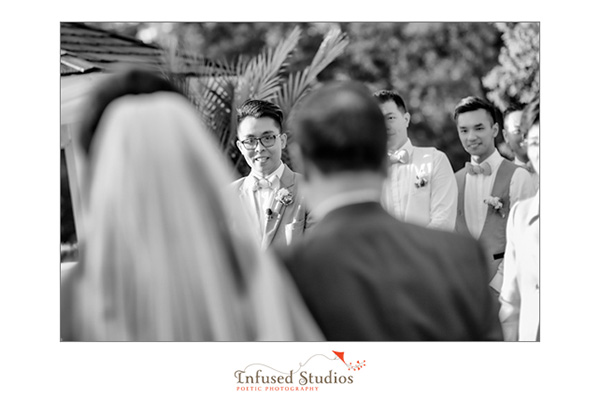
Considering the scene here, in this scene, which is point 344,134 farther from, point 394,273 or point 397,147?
point 397,147

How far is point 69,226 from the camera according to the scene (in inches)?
213

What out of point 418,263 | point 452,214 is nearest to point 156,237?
point 418,263

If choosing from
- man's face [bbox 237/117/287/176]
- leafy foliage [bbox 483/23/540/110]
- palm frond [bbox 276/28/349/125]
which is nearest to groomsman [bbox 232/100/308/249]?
man's face [bbox 237/117/287/176]

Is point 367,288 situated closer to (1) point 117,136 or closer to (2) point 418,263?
(2) point 418,263

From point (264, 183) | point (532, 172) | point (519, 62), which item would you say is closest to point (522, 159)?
Result: point (532, 172)

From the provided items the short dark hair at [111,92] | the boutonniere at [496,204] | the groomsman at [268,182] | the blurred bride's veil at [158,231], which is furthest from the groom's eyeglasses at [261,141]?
Answer: the blurred bride's veil at [158,231]

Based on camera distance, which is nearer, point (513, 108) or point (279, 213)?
point (279, 213)

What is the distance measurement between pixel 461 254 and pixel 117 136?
122cm

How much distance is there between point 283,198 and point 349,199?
8.91 feet

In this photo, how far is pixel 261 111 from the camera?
5.77 meters

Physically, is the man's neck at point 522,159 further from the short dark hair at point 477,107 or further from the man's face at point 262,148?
the man's face at point 262,148

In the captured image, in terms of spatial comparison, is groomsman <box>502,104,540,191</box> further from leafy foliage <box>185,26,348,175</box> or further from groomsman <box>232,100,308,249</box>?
groomsman <box>232,100,308,249</box>

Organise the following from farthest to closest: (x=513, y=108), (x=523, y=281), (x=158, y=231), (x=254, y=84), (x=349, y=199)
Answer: (x=254, y=84) < (x=513, y=108) < (x=523, y=281) < (x=349, y=199) < (x=158, y=231)

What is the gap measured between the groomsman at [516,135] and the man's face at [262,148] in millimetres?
1507
